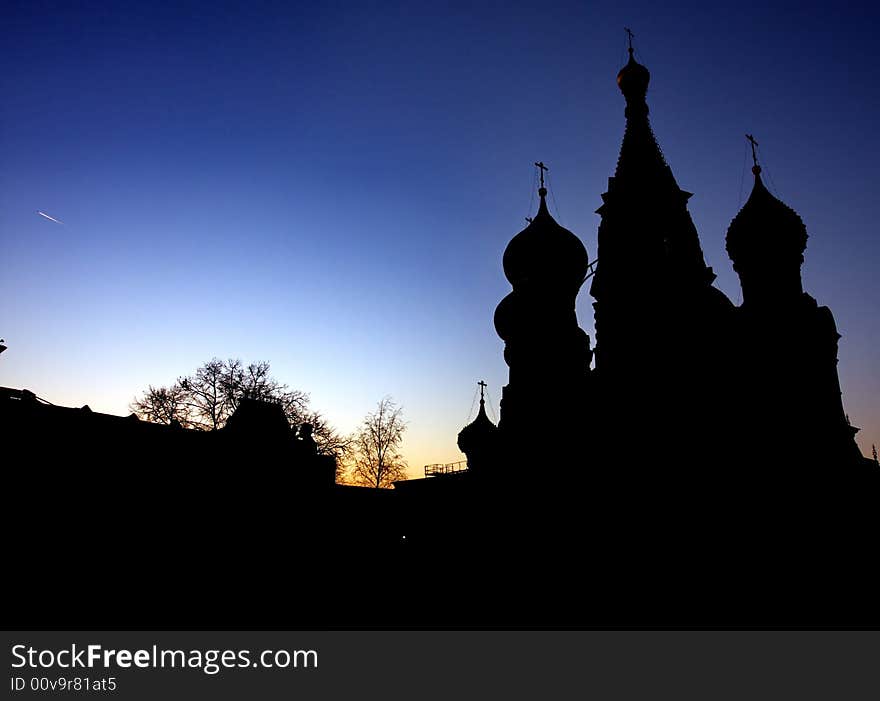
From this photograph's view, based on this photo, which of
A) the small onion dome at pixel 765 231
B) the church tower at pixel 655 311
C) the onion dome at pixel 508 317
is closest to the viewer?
the church tower at pixel 655 311

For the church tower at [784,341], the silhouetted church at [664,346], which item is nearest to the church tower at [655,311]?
the silhouetted church at [664,346]

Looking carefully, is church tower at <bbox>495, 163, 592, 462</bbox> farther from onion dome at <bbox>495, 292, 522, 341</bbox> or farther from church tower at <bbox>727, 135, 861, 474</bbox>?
church tower at <bbox>727, 135, 861, 474</bbox>

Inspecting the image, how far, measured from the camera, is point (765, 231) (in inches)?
1297

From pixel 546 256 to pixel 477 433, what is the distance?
1463 centimetres

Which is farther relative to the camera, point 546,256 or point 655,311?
point 546,256

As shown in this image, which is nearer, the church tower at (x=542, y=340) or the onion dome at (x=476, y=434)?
the church tower at (x=542, y=340)

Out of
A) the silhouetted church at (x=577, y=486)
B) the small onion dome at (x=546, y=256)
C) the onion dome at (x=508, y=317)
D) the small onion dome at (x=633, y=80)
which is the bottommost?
the silhouetted church at (x=577, y=486)

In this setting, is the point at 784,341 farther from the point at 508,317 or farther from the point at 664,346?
the point at 508,317

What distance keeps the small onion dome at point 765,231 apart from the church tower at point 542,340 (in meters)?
8.71

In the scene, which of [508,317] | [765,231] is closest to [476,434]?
[508,317]

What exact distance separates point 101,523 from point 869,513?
30.8 m

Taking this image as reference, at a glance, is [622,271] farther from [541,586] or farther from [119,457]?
[119,457]

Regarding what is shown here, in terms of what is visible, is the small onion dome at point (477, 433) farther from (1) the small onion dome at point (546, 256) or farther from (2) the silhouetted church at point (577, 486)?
(1) the small onion dome at point (546, 256)

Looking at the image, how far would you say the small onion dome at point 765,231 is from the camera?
32.8 metres
